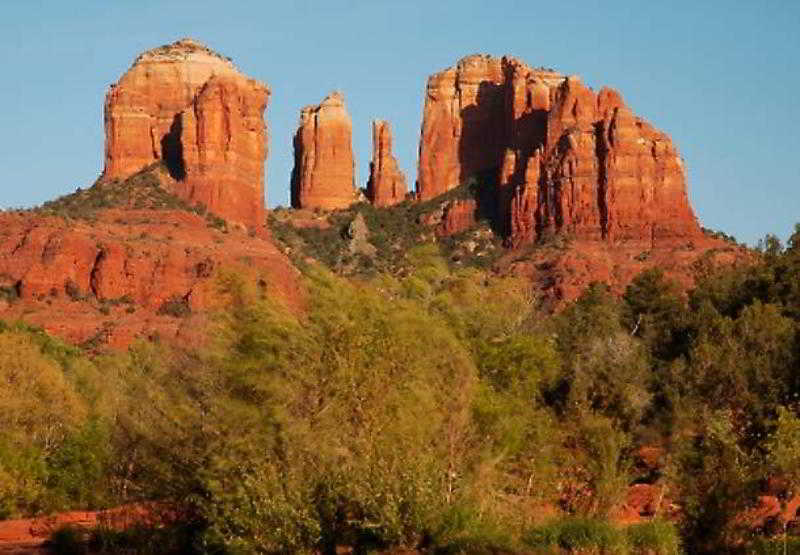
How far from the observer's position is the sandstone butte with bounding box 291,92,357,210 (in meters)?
140

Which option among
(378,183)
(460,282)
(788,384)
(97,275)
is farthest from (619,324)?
(378,183)

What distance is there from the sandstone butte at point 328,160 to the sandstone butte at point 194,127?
13082mm

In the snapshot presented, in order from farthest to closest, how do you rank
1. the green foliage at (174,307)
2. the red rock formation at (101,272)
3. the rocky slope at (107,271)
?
1. the green foliage at (174,307)
2. the red rock formation at (101,272)
3. the rocky slope at (107,271)

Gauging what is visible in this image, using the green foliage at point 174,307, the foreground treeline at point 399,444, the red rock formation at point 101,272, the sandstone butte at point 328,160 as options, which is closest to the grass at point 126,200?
the red rock formation at point 101,272

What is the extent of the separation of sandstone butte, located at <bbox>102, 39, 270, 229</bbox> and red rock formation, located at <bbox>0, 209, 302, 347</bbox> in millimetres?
13430

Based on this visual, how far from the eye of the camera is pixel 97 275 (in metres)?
99.8

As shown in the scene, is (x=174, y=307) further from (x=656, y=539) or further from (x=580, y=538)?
(x=656, y=539)

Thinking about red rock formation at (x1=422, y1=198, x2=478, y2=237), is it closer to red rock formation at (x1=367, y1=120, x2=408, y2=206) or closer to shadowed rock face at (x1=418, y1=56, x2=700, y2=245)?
shadowed rock face at (x1=418, y1=56, x2=700, y2=245)

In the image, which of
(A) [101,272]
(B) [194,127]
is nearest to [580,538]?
(A) [101,272]

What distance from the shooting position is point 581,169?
11938cm

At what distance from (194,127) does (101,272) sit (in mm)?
22209

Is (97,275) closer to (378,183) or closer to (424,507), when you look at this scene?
(378,183)

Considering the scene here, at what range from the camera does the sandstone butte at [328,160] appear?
14000 cm

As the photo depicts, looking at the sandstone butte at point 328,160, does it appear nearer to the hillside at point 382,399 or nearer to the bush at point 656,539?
the hillside at point 382,399
